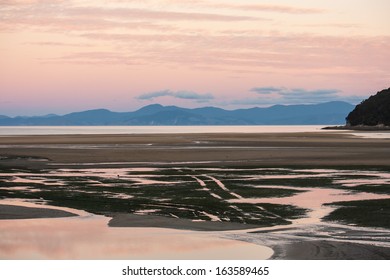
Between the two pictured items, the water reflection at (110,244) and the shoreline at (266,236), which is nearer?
the shoreline at (266,236)

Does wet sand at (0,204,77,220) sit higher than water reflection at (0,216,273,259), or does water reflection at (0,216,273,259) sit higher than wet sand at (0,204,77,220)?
wet sand at (0,204,77,220)

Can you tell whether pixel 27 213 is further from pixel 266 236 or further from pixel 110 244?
pixel 266 236

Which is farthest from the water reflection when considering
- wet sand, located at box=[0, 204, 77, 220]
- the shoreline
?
wet sand, located at box=[0, 204, 77, 220]

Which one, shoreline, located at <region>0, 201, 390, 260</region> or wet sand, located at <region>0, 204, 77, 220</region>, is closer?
shoreline, located at <region>0, 201, 390, 260</region>

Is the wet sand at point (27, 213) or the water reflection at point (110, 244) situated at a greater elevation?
the wet sand at point (27, 213)

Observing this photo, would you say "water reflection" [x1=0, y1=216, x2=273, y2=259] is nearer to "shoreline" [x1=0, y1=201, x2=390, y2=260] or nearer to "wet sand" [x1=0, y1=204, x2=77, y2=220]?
"shoreline" [x1=0, y1=201, x2=390, y2=260]

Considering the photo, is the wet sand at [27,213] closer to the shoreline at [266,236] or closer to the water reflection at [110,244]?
the shoreline at [266,236]

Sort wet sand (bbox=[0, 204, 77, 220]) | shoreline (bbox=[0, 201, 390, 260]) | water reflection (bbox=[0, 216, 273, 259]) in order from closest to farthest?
shoreline (bbox=[0, 201, 390, 260])
water reflection (bbox=[0, 216, 273, 259])
wet sand (bbox=[0, 204, 77, 220])

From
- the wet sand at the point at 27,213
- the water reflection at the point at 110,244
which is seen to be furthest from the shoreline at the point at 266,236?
the water reflection at the point at 110,244

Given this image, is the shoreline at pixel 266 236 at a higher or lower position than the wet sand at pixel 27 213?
lower

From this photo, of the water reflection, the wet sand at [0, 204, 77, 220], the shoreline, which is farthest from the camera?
the wet sand at [0, 204, 77, 220]

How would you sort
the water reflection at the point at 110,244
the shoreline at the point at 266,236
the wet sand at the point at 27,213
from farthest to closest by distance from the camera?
the wet sand at the point at 27,213 < the water reflection at the point at 110,244 < the shoreline at the point at 266,236

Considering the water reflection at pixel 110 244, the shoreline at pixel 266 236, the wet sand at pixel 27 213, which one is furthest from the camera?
the wet sand at pixel 27 213
